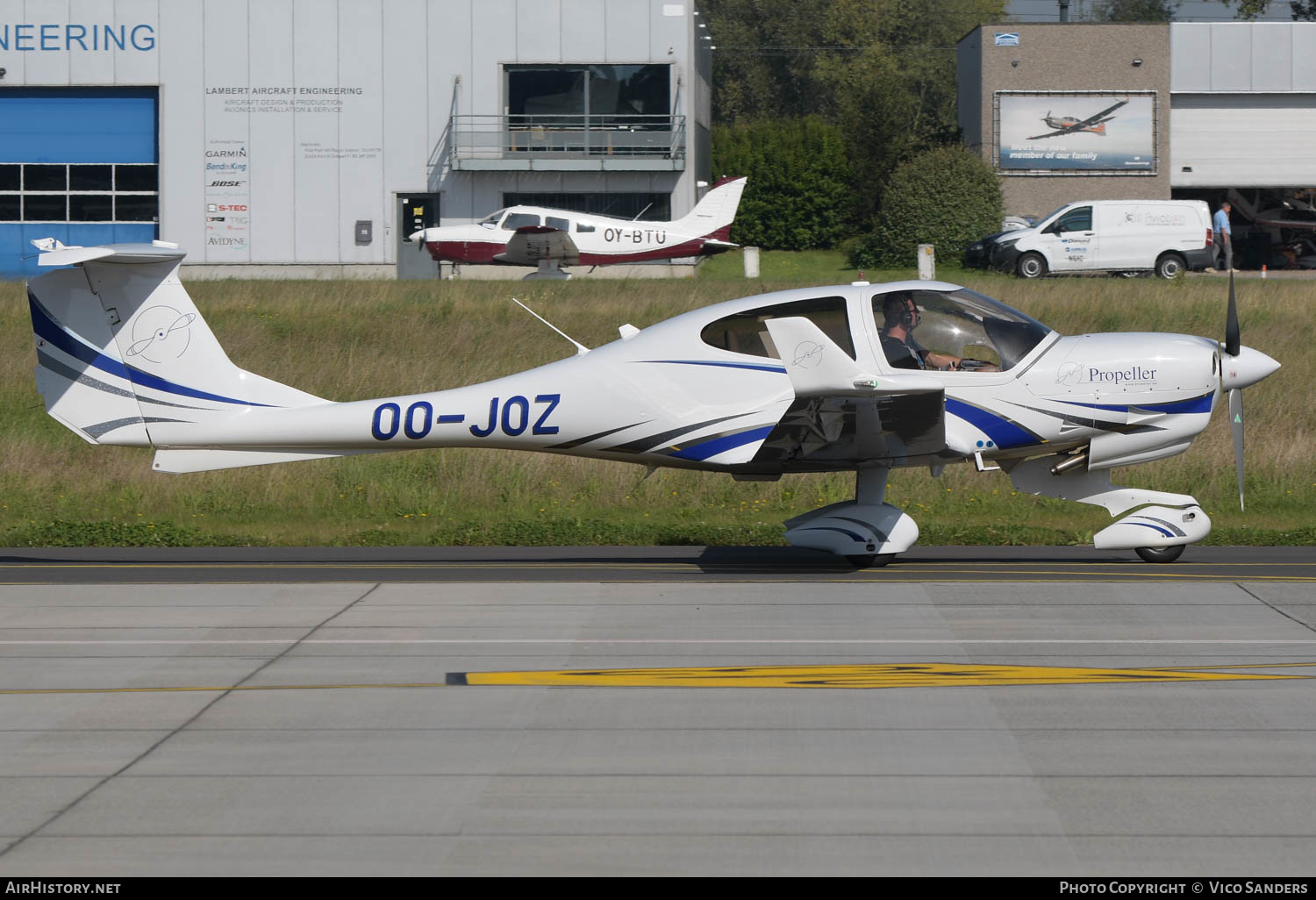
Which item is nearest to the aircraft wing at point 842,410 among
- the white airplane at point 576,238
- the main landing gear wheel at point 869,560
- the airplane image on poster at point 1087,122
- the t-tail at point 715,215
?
the main landing gear wheel at point 869,560

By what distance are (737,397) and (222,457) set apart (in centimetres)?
430

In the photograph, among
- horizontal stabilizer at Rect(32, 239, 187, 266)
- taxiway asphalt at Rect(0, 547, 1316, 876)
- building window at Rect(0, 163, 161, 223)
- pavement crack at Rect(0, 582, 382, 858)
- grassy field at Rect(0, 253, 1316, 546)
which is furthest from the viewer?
building window at Rect(0, 163, 161, 223)

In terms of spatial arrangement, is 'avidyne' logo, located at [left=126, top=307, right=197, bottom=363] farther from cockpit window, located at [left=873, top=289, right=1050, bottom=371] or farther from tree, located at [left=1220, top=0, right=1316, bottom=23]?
tree, located at [left=1220, top=0, right=1316, bottom=23]

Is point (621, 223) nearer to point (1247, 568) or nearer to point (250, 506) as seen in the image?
point (250, 506)

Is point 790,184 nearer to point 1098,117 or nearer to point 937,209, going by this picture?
point 937,209

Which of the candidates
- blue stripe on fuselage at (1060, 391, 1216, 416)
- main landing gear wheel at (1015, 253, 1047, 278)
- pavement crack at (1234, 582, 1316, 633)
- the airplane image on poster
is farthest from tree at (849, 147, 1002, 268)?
pavement crack at (1234, 582, 1316, 633)

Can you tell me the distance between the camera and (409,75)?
41.0 m

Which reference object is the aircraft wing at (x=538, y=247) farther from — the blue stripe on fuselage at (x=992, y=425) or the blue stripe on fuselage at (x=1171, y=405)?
the blue stripe on fuselage at (x=1171, y=405)

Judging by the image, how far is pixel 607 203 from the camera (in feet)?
139

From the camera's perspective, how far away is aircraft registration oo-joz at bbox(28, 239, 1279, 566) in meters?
11.5

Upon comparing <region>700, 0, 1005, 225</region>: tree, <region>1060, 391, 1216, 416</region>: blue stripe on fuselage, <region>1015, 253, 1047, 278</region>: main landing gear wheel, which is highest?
<region>700, 0, 1005, 225</region>: tree

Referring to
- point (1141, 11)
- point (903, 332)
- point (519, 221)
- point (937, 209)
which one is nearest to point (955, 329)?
point (903, 332)

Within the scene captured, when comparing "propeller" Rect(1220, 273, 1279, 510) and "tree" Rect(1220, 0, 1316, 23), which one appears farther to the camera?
"tree" Rect(1220, 0, 1316, 23)

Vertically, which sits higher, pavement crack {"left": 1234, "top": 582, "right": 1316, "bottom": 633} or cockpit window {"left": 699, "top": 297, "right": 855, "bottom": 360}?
cockpit window {"left": 699, "top": 297, "right": 855, "bottom": 360}
